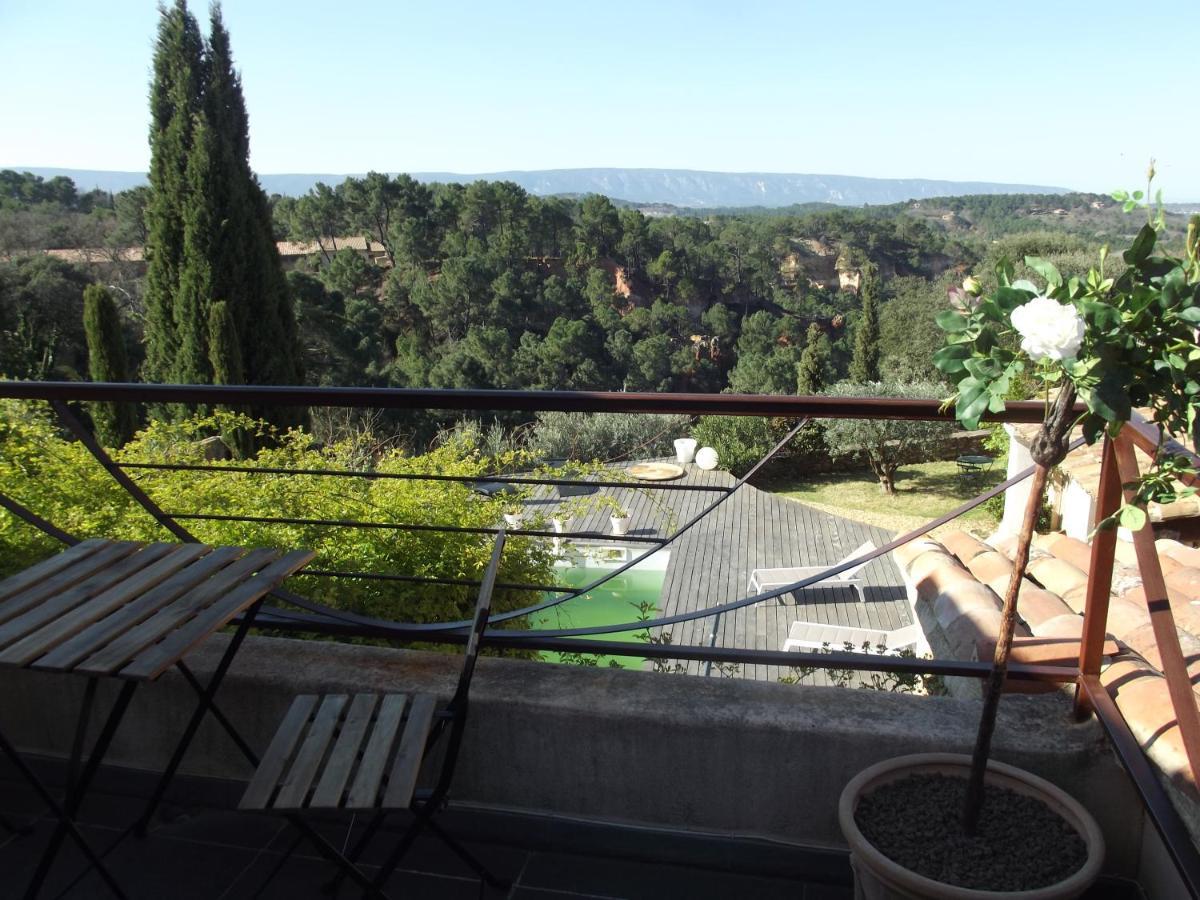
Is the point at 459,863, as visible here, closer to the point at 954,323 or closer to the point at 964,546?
the point at 954,323

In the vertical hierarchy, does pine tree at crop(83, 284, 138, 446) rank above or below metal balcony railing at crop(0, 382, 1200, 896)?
below

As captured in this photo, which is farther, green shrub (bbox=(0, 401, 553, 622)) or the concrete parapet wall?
green shrub (bbox=(0, 401, 553, 622))

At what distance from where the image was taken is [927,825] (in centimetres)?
148

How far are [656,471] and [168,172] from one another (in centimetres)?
1127

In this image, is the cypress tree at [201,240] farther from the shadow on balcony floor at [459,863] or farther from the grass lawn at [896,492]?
the shadow on balcony floor at [459,863]

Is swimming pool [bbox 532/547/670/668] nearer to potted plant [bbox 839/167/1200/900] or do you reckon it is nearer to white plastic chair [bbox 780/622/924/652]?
white plastic chair [bbox 780/622/924/652]

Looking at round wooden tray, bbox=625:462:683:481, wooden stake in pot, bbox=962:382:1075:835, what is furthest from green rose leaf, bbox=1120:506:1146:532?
round wooden tray, bbox=625:462:683:481

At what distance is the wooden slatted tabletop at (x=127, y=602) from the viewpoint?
1.35 m

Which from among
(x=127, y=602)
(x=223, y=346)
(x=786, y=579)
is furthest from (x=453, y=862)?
(x=223, y=346)

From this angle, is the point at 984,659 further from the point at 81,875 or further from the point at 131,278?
the point at 131,278

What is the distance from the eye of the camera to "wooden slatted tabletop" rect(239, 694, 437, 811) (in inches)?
51.2

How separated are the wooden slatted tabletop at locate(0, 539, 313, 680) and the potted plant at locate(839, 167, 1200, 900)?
116 centimetres

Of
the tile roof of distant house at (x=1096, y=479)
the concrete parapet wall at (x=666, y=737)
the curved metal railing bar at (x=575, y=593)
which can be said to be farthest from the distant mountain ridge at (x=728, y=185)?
the concrete parapet wall at (x=666, y=737)

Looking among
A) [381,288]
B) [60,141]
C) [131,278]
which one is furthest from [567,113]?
[60,141]
